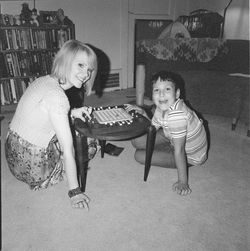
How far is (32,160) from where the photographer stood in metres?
1.46

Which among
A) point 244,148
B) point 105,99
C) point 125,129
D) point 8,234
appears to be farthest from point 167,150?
point 105,99

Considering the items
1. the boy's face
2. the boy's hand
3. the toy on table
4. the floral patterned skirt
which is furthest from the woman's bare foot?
the boy's face

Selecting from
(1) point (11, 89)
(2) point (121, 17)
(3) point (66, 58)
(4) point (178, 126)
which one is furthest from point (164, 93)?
(2) point (121, 17)

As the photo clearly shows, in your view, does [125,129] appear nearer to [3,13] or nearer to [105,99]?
[105,99]

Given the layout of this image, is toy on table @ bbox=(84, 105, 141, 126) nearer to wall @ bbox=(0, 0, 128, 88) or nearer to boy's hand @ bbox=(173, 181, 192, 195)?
boy's hand @ bbox=(173, 181, 192, 195)

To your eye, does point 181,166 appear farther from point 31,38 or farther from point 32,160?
point 31,38

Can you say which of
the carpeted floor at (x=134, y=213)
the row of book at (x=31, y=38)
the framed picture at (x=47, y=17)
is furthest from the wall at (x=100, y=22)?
the carpeted floor at (x=134, y=213)

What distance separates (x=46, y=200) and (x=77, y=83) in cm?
73

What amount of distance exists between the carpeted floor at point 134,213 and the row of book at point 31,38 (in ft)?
5.50

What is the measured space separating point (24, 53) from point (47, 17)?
20.9 inches

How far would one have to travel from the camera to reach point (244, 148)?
7.23 ft

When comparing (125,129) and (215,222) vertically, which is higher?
(125,129)

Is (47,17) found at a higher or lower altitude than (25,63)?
higher

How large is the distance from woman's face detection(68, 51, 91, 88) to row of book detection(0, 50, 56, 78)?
1951 millimetres
